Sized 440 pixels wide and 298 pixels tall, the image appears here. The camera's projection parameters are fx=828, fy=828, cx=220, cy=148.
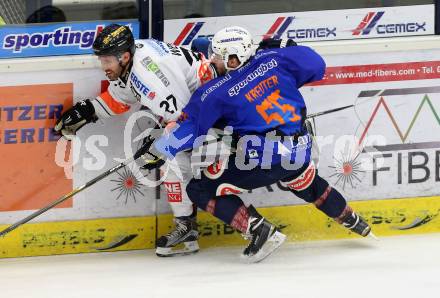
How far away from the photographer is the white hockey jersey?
145 inches

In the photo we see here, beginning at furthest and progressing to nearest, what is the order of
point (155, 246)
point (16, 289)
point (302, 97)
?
point (155, 246)
point (302, 97)
point (16, 289)

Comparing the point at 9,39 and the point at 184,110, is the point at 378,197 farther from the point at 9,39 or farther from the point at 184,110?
the point at 9,39

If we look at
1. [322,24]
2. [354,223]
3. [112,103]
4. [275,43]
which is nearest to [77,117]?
[112,103]

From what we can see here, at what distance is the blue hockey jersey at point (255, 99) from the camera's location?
3.65 metres

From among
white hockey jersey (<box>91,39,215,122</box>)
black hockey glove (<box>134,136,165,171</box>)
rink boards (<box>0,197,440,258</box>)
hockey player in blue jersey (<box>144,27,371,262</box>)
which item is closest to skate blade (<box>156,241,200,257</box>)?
rink boards (<box>0,197,440,258</box>)

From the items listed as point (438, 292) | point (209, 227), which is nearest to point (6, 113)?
point (209, 227)

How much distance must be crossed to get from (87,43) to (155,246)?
105 cm

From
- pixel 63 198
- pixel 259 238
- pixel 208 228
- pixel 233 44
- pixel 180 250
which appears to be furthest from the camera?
pixel 208 228

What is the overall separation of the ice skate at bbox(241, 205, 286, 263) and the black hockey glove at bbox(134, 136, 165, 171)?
0.49m

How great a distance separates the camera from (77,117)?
3883mm

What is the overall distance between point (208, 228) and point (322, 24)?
1162mm

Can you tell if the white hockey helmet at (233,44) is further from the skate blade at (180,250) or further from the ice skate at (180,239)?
the skate blade at (180,250)

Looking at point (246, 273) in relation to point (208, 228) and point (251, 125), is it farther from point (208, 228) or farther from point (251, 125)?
point (251, 125)

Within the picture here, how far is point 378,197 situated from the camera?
4211 mm
